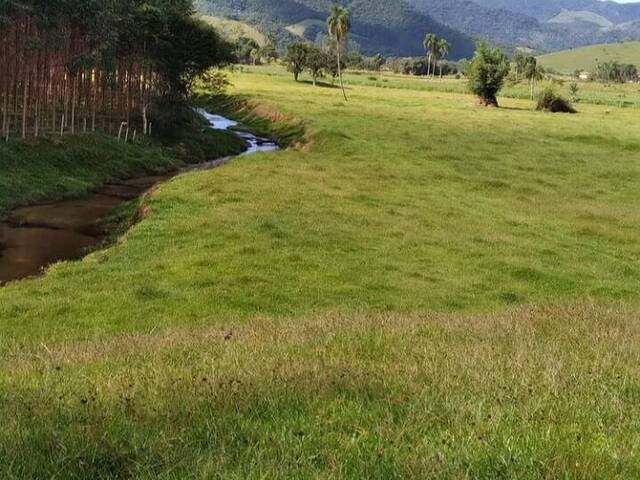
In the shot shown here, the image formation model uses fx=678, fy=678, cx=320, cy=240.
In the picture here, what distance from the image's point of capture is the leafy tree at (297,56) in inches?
6718

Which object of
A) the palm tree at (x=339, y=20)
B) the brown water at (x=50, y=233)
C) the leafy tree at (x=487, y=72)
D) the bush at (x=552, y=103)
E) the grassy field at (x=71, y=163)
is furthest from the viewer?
the palm tree at (x=339, y=20)

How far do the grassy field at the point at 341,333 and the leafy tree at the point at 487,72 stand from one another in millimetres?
65001

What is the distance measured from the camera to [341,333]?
37.8 feet

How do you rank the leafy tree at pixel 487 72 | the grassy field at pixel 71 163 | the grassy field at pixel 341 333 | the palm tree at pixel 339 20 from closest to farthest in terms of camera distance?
the grassy field at pixel 341 333, the grassy field at pixel 71 163, the leafy tree at pixel 487 72, the palm tree at pixel 339 20

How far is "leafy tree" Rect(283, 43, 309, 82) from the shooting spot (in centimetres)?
17062

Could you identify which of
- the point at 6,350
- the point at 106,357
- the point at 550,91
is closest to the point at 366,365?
the point at 106,357

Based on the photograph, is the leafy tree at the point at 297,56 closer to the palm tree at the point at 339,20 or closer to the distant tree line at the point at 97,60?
the palm tree at the point at 339,20

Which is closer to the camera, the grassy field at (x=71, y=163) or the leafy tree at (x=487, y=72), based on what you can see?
the grassy field at (x=71, y=163)

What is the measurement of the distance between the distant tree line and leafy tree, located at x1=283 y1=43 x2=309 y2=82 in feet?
323

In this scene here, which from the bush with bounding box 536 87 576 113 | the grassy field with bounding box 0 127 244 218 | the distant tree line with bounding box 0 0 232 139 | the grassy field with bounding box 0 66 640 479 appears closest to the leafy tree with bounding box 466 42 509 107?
the bush with bounding box 536 87 576 113

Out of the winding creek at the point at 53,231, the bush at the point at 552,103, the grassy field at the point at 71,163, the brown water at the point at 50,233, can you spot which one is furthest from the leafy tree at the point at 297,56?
the brown water at the point at 50,233

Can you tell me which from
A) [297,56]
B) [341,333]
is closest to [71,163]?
[341,333]

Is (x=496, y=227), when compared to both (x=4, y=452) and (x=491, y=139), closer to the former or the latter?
(x=4, y=452)

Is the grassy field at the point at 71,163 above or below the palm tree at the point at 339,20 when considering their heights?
below
